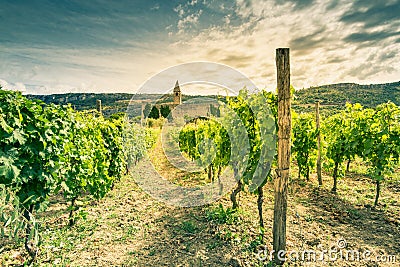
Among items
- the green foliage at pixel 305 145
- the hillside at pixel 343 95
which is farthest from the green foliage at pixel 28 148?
the hillside at pixel 343 95

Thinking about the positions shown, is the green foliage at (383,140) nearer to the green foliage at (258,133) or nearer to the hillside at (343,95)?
the green foliage at (258,133)

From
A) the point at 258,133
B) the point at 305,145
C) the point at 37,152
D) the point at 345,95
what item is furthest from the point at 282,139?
the point at 345,95

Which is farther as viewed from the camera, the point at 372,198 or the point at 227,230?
the point at 372,198

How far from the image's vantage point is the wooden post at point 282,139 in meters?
3.76

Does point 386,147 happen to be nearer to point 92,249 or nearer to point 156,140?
point 92,249

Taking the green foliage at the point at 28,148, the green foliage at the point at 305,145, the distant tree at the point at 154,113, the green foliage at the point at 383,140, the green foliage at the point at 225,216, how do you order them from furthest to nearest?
the distant tree at the point at 154,113 < the green foliage at the point at 305,145 < the green foliage at the point at 383,140 < the green foliage at the point at 225,216 < the green foliage at the point at 28,148

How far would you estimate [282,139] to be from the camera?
381 centimetres

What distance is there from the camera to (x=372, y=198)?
7000 mm

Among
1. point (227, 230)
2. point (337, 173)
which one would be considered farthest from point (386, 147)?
point (227, 230)

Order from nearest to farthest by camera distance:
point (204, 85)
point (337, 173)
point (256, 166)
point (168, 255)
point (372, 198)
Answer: point (168, 255), point (256, 166), point (204, 85), point (372, 198), point (337, 173)

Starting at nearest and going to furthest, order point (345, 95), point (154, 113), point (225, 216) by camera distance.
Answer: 1. point (225, 216)
2. point (345, 95)
3. point (154, 113)

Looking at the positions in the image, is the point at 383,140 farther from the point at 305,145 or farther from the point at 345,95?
the point at 345,95

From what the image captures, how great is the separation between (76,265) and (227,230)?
2.64 m

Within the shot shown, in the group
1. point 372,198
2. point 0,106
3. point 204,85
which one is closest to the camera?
point 0,106
